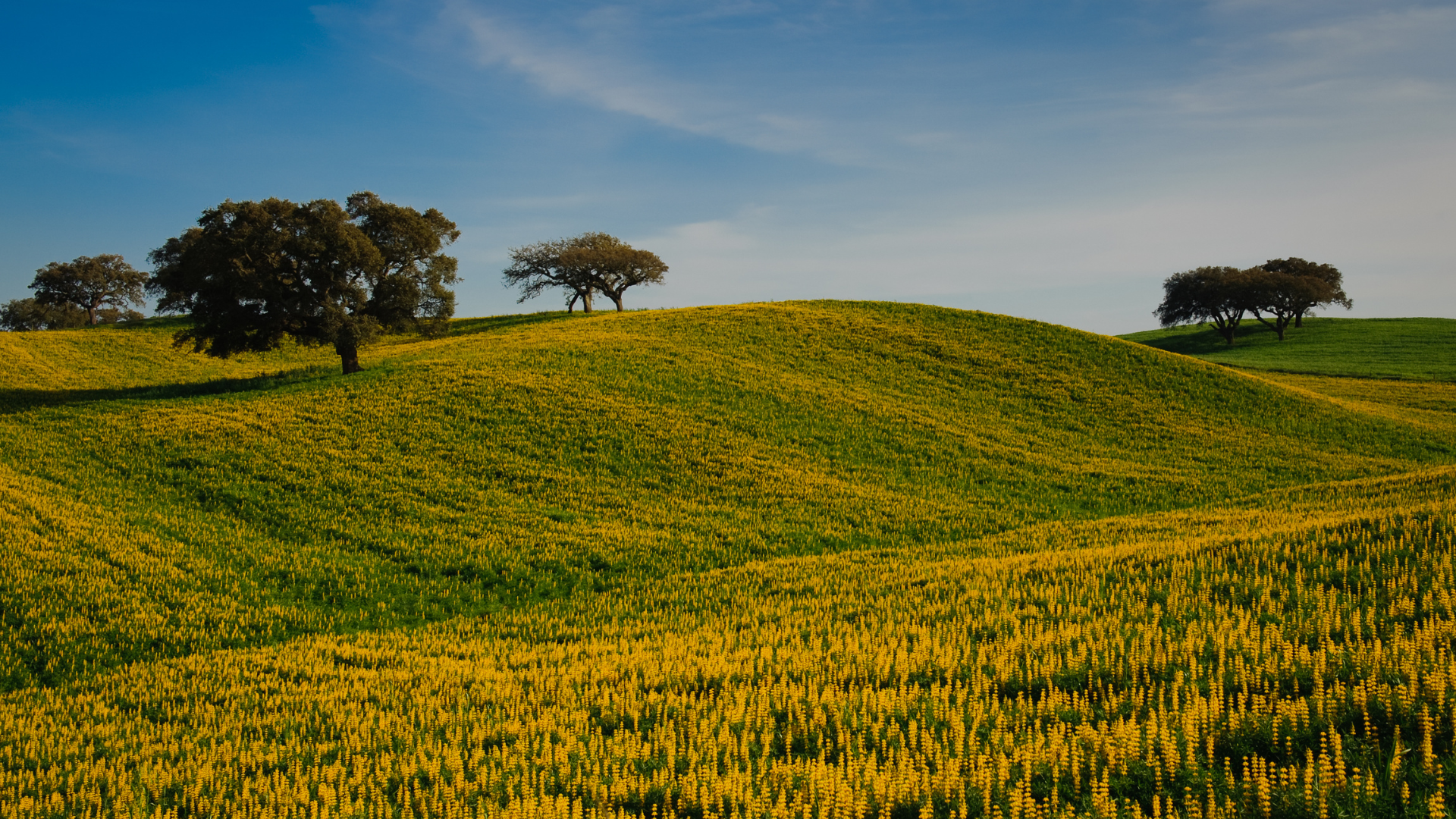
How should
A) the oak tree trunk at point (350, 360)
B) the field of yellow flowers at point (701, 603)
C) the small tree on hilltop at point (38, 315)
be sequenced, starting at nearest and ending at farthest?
the field of yellow flowers at point (701, 603) → the oak tree trunk at point (350, 360) → the small tree on hilltop at point (38, 315)

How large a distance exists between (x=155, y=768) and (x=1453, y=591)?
1403 centimetres

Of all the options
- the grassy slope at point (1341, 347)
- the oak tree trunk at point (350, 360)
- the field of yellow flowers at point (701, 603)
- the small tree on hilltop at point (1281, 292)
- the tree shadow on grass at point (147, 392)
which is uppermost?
the small tree on hilltop at point (1281, 292)

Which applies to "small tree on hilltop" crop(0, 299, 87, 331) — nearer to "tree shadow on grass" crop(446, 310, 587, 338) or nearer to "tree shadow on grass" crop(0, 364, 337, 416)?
"tree shadow on grass" crop(446, 310, 587, 338)

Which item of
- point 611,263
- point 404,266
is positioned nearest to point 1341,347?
point 611,263

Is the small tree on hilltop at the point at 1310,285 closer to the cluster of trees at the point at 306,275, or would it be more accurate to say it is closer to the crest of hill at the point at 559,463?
the crest of hill at the point at 559,463

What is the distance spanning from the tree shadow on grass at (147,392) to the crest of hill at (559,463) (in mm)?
238

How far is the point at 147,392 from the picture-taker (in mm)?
36312

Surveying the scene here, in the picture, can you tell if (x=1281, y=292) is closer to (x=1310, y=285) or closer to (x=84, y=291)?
(x=1310, y=285)

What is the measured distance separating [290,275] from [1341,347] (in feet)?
328

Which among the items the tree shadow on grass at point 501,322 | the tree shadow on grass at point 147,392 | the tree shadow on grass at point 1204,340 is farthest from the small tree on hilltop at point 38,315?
the tree shadow on grass at point 1204,340

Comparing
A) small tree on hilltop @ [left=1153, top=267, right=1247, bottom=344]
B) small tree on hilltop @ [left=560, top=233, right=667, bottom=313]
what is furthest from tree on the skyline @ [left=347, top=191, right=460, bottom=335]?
small tree on hilltop @ [left=1153, top=267, right=1247, bottom=344]

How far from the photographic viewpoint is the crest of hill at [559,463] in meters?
17.0

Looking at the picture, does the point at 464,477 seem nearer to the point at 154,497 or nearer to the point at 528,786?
the point at 154,497

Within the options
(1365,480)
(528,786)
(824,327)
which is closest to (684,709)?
(528,786)
